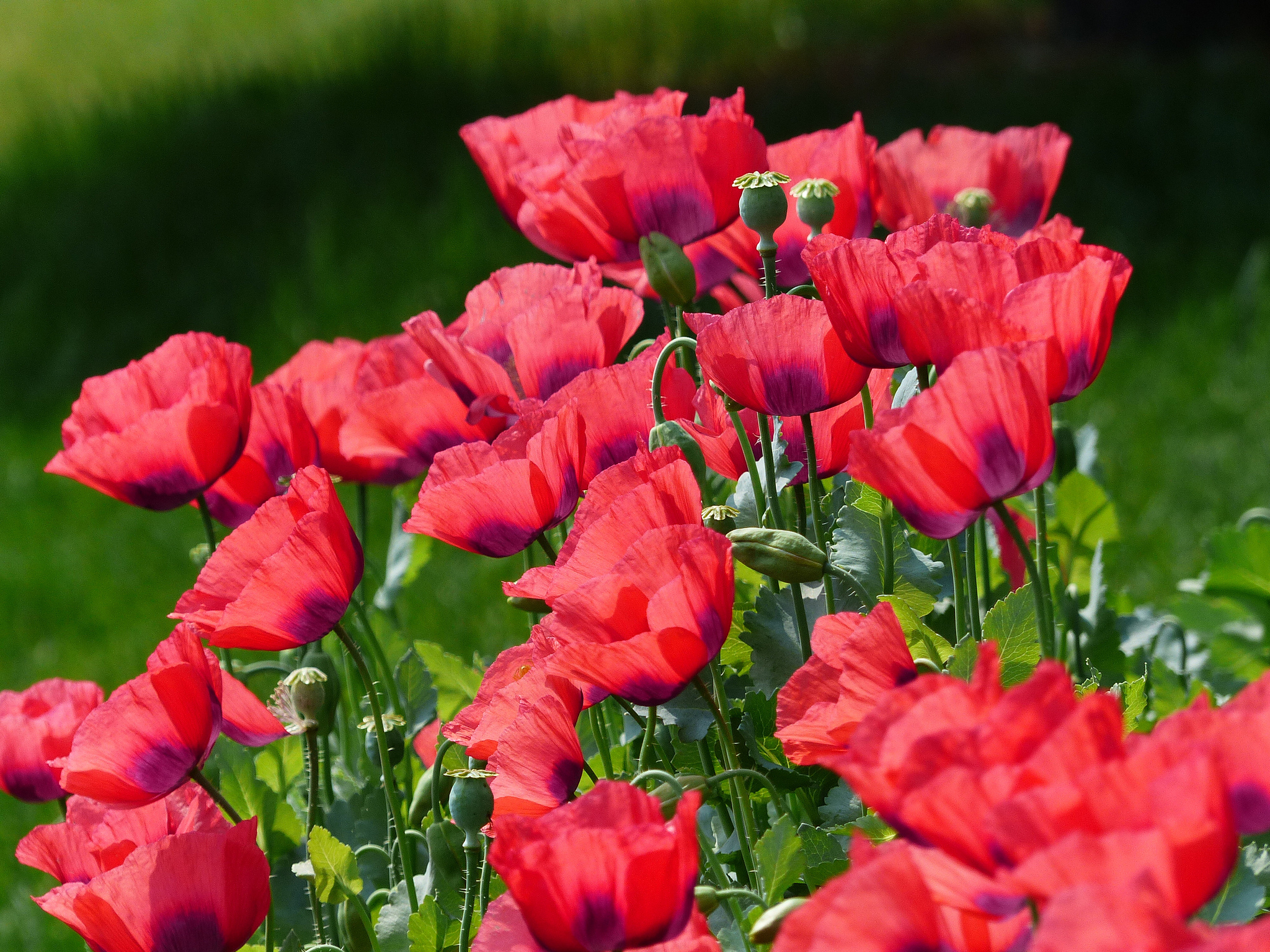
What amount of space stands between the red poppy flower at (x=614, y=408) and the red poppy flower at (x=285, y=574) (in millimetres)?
162

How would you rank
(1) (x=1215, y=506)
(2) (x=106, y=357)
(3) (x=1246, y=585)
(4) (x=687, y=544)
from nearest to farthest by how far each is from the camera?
(4) (x=687, y=544)
(3) (x=1246, y=585)
(1) (x=1215, y=506)
(2) (x=106, y=357)

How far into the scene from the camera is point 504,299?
118 centimetres

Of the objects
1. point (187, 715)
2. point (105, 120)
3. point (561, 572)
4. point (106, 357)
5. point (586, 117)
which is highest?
point (586, 117)

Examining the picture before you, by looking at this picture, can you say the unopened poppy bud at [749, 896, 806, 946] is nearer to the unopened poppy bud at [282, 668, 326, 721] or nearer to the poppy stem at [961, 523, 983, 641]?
the poppy stem at [961, 523, 983, 641]

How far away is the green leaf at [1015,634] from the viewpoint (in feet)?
2.86

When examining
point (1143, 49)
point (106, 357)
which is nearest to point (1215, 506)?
point (106, 357)

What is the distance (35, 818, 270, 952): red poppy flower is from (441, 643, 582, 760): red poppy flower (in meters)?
0.14

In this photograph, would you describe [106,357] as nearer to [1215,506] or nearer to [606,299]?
[1215,506]

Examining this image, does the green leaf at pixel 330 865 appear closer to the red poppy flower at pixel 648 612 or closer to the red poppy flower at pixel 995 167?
the red poppy flower at pixel 648 612

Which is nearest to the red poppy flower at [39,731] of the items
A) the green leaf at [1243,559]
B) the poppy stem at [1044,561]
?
the poppy stem at [1044,561]

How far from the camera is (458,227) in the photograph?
4.42 meters

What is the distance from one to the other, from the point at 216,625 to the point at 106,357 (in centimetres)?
363

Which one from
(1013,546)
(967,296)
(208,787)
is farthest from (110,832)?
(1013,546)

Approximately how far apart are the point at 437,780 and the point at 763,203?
455 millimetres
